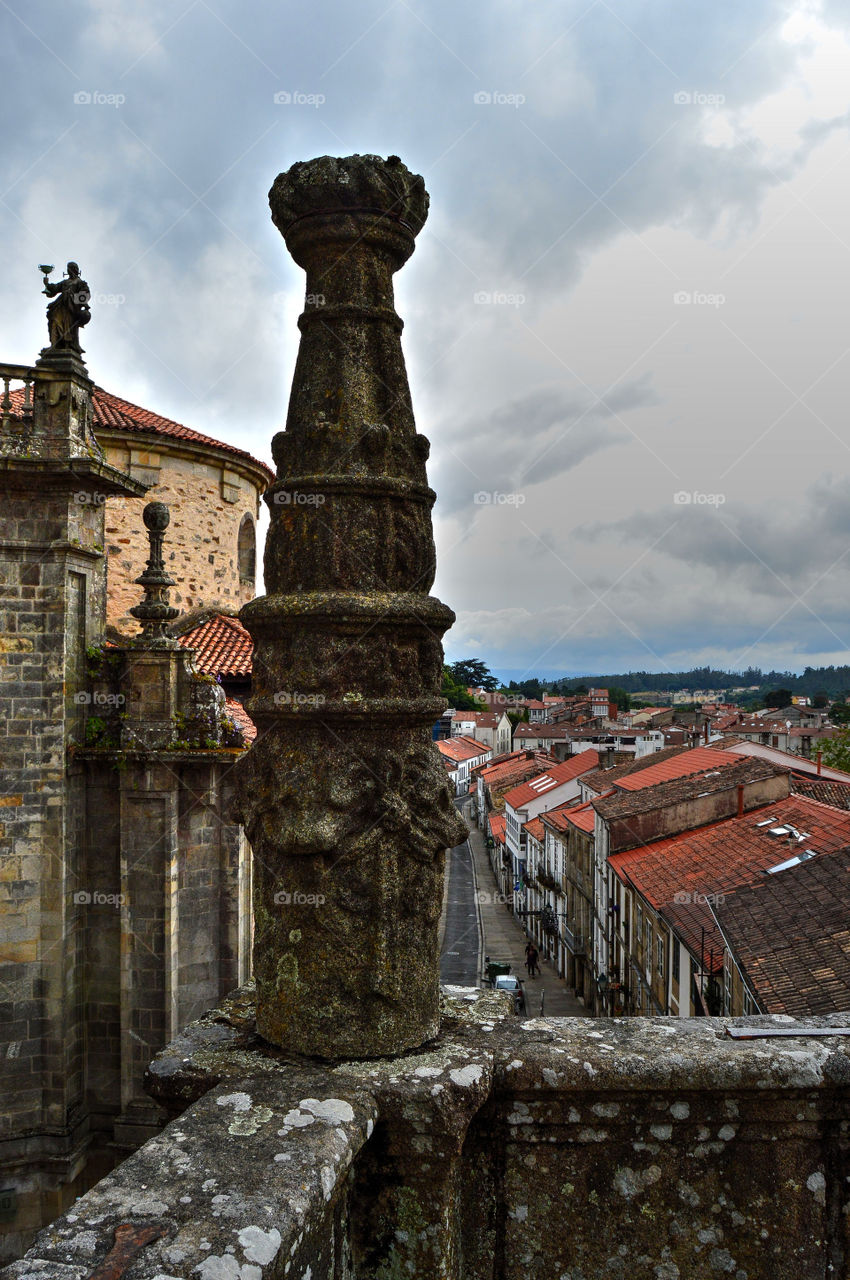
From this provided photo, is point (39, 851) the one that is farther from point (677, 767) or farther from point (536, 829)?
point (536, 829)

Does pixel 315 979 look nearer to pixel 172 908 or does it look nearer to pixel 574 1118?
pixel 574 1118

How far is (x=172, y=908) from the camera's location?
1057 centimetres

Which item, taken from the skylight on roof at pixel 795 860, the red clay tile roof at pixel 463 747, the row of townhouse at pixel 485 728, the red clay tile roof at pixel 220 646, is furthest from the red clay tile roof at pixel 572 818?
the row of townhouse at pixel 485 728

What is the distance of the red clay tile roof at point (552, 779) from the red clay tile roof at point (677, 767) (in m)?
12.8

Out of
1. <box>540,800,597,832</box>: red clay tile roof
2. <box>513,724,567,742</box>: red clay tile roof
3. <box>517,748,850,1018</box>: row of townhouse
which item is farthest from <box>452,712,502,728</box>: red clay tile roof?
<box>517,748,850,1018</box>: row of townhouse

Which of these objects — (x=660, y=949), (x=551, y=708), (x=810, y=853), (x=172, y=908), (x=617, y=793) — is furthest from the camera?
(x=551, y=708)

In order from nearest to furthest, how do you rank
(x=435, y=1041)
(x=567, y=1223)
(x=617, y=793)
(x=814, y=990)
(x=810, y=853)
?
(x=567, y=1223), (x=435, y=1041), (x=814, y=990), (x=810, y=853), (x=617, y=793)

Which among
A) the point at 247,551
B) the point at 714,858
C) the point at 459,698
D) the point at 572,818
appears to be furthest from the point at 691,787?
the point at 459,698

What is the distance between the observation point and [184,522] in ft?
56.9

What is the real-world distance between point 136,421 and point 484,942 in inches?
1377

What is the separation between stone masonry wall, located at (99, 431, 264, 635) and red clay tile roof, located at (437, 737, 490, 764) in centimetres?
7253

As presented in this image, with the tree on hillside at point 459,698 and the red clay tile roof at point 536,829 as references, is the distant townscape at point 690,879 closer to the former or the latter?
the red clay tile roof at point 536,829

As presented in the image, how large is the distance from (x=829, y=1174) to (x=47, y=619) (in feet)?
31.5

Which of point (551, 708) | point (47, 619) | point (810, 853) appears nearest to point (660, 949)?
point (810, 853)
